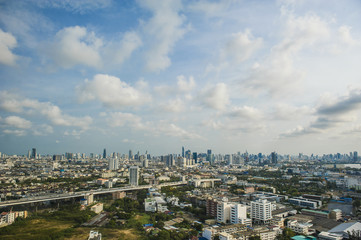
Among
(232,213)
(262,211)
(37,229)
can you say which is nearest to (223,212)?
(232,213)

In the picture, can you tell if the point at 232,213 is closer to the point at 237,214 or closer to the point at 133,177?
the point at 237,214

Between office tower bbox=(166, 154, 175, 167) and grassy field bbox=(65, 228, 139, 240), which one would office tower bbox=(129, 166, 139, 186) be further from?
office tower bbox=(166, 154, 175, 167)

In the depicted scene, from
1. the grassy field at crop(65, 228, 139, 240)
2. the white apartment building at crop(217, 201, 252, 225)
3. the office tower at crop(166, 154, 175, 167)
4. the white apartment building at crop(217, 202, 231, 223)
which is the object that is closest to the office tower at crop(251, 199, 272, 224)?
the white apartment building at crop(217, 201, 252, 225)

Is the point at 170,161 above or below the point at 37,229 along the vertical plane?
above

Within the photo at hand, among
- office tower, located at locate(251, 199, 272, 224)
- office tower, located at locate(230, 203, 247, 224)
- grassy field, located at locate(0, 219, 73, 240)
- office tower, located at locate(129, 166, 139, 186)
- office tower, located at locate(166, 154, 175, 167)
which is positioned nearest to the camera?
grassy field, located at locate(0, 219, 73, 240)

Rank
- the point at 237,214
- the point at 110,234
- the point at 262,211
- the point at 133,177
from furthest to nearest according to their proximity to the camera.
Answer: the point at 133,177
the point at 262,211
the point at 237,214
the point at 110,234

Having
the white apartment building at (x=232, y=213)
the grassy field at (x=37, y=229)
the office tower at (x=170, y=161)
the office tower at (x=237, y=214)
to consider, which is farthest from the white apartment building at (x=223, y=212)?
the office tower at (x=170, y=161)

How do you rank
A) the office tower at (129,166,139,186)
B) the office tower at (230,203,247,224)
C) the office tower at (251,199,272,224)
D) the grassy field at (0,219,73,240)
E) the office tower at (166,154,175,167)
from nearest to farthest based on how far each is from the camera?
the grassy field at (0,219,73,240), the office tower at (230,203,247,224), the office tower at (251,199,272,224), the office tower at (129,166,139,186), the office tower at (166,154,175,167)

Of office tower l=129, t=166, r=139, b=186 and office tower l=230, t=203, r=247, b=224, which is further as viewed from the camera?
office tower l=129, t=166, r=139, b=186

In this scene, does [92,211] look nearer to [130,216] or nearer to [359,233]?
[130,216]

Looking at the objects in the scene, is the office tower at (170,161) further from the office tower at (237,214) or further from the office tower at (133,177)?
the office tower at (237,214)
